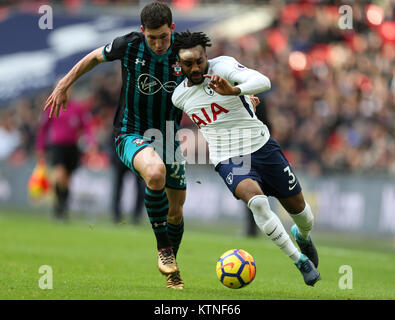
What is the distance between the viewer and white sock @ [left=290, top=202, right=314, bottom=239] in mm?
7203

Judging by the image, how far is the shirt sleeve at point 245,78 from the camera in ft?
20.6

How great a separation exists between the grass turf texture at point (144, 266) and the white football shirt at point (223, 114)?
130cm

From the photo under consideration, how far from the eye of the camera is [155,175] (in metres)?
6.31

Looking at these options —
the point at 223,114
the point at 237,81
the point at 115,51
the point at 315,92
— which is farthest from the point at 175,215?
the point at 315,92

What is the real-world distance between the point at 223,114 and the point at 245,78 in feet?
1.51

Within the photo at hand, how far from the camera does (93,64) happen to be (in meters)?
6.96

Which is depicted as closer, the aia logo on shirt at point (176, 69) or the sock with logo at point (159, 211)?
the sock with logo at point (159, 211)

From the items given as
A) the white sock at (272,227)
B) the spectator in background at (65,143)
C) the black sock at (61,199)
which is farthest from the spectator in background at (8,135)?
the white sock at (272,227)

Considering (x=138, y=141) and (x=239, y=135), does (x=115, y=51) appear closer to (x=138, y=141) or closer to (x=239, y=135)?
(x=138, y=141)

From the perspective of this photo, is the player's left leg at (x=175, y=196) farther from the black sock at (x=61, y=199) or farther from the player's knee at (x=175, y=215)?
the black sock at (x=61, y=199)

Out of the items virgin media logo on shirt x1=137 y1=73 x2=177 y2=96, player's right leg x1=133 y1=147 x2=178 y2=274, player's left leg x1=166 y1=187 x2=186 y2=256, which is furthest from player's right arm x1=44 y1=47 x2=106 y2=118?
player's left leg x1=166 y1=187 x2=186 y2=256

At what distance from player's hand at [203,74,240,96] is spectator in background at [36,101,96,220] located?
9.51 meters

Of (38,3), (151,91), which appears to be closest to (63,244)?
(151,91)

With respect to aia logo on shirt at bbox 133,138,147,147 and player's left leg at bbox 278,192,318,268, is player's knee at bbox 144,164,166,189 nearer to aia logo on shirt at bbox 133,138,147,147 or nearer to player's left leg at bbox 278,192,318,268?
aia logo on shirt at bbox 133,138,147,147
